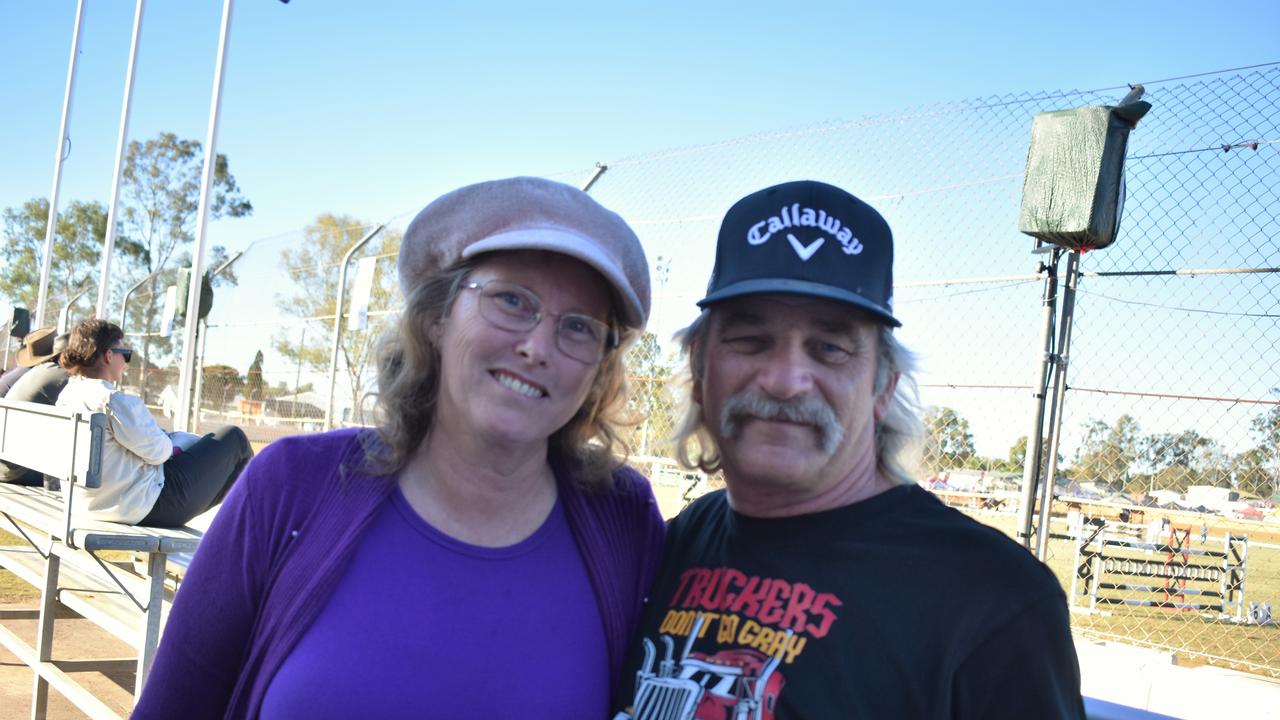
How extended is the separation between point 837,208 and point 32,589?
7.04m

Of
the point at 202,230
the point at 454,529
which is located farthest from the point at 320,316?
the point at 454,529

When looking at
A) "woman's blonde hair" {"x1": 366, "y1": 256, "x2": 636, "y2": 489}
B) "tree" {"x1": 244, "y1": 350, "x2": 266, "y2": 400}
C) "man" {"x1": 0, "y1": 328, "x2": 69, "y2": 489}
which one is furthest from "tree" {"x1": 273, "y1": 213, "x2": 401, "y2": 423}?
"woman's blonde hair" {"x1": 366, "y1": 256, "x2": 636, "y2": 489}

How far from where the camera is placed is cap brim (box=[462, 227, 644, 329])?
1.69m

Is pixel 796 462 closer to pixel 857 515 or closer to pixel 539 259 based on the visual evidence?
pixel 857 515

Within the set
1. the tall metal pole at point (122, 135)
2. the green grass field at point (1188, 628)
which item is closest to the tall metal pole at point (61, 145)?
the tall metal pole at point (122, 135)

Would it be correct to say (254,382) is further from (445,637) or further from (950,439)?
(445,637)

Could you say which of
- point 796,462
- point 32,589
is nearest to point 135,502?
point 32,589

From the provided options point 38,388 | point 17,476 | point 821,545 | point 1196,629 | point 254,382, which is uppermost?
point 821,545

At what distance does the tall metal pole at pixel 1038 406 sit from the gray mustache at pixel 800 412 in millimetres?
2463

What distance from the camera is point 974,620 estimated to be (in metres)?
1.40

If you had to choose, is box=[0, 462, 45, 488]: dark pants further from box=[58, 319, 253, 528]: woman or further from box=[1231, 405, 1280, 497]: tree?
box=[1231, 405, 1280, 497]: tree

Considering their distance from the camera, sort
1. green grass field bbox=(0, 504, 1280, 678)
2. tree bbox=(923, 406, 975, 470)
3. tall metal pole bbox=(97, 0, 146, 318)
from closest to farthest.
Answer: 1. tree bbox=(923, 406, 975, 470)
2. green grass field bbox=(0, 504, 1280, 678)
3. tall metal pole bbox=(97, 0, 146, 318)

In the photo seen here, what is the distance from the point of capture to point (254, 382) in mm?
15078

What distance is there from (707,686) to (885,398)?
69 cm
